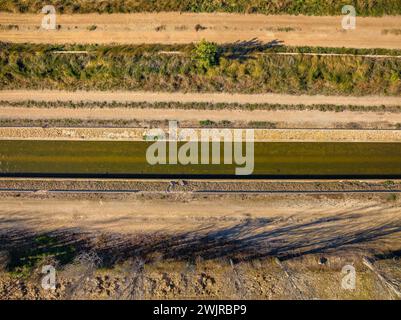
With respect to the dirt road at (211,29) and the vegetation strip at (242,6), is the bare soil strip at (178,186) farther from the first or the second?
the vegetation strip at (242,6)

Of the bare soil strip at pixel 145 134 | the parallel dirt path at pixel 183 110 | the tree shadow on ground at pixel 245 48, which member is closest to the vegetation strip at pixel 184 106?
the parallel dirt path at pixel 183 110

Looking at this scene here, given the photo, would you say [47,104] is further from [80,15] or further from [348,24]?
[348,24]

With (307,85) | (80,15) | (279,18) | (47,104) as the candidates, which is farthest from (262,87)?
(47,104)

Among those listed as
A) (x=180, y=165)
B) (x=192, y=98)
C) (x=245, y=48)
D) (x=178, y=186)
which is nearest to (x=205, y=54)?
(x=245, y=48)

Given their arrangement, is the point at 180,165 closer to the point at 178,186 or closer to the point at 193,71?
the point at 178,186

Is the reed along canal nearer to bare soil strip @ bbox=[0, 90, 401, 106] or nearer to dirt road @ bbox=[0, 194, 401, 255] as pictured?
dirt road @ bbox=[0, 194, 401, 255]

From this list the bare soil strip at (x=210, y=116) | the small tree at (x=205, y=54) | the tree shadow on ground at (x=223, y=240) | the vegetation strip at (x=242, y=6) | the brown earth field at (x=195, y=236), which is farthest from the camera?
the bare soil strip at (x=210, y=116)
